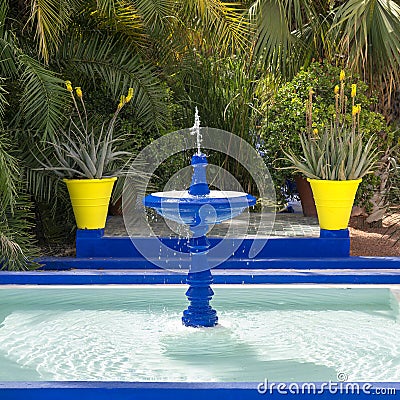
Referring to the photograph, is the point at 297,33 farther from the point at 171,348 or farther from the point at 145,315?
the point at 171,348

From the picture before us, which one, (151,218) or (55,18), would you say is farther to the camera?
(151,218)

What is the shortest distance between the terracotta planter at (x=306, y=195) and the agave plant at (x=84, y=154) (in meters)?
1.77

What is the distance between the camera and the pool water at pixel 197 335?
4.69m

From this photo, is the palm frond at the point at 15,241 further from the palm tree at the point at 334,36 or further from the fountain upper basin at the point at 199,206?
the palm tree at the point at 334,36

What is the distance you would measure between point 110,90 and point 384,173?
122 inches

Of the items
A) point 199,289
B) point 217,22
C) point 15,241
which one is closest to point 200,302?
point 199,289

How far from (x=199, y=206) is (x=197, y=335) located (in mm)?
813

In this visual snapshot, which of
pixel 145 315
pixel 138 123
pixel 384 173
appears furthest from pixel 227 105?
pixel 145 315

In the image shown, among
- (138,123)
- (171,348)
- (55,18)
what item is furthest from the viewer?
(138,123)

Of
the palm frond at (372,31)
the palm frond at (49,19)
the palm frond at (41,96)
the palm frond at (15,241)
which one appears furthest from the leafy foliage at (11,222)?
the palm frond at (372,31)

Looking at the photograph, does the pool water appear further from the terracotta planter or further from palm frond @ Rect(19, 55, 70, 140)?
the terracotta planter

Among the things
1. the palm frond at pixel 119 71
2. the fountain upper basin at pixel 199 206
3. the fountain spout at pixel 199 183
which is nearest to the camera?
the fountain upper basin at pixel 199 206

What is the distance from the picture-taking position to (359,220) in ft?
33.1

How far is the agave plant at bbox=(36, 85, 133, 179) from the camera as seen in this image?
7730 millimetres
